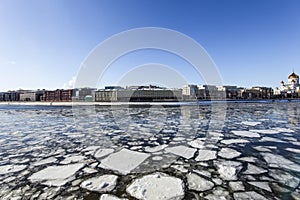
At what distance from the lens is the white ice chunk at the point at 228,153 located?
7.83 feet

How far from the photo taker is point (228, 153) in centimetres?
252

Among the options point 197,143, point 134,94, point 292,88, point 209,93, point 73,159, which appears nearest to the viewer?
point 73,159

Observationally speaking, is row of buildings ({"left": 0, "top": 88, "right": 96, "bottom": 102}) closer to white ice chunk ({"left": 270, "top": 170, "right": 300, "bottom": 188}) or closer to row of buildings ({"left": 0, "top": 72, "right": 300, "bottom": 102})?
row of buildings ({"left": 0, "top": 72, "right": 300, "bottom": 102})

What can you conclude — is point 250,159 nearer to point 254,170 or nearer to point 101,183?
point 254,170

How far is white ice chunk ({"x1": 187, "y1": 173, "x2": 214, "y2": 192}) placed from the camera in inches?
61.9

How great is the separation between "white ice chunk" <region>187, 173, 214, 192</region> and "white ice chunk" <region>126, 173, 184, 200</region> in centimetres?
10

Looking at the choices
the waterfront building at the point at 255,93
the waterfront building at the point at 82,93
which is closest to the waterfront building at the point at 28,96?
the waterfront building at the point at 82,93

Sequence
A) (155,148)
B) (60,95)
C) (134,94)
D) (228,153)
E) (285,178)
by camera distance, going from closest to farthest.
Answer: (285,178) < (228,153) < (155,148) < (134,94) < (60,95)

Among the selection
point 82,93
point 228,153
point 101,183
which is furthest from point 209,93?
point 101,183

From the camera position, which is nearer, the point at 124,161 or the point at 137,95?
the point at 124,161

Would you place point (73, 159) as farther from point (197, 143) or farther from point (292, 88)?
point (292, 88)

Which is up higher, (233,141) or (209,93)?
(209,93)

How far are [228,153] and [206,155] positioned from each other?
1.21 feet

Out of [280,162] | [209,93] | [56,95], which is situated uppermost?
[209,93]
